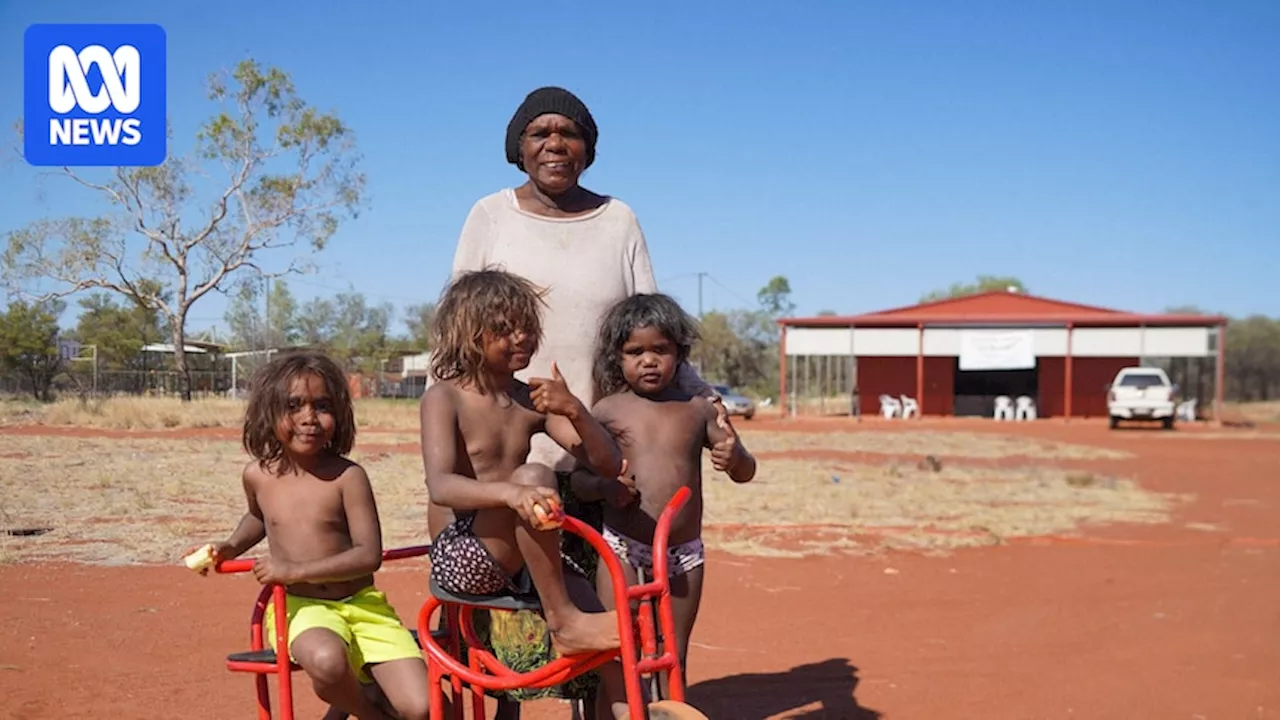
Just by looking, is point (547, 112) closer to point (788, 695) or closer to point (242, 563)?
point (242, 563)

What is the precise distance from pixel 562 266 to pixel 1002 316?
3378cm

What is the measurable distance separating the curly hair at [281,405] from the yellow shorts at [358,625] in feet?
1.37

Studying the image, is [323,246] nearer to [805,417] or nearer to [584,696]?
[584,696]

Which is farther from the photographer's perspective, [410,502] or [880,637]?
[410,502]

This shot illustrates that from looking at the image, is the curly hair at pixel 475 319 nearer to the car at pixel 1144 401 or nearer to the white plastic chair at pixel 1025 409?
the car at pixel 1144 401

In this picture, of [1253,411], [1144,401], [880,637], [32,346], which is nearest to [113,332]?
[32,346]

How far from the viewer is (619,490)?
306cm

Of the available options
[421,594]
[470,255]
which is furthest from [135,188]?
[470,255]

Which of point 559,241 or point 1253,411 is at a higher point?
point 559,241

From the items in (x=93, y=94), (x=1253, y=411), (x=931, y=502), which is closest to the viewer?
(x=93, y=94)

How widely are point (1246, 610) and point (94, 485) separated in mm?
7913

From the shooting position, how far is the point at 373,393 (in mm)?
22875

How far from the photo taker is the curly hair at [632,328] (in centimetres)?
325

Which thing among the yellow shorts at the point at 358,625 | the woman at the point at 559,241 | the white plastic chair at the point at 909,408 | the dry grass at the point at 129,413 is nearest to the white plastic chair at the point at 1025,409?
the white plastic chair at the point at 909,408
